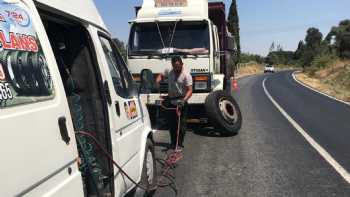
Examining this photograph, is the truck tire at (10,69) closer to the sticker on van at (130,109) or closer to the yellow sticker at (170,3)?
the sticker on van at (130,109)

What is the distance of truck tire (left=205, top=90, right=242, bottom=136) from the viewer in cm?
1111

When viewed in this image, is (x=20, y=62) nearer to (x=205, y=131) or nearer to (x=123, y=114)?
(x=123, y=114)

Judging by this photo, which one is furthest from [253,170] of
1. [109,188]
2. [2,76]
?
[2,76]

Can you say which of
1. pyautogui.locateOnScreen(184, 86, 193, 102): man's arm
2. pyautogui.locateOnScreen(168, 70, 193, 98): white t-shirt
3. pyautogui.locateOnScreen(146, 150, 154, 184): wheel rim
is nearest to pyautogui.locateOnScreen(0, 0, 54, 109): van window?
pyautogui.locateOnScreen(146, 150, 154, 184): wheel rim

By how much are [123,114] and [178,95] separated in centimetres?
489

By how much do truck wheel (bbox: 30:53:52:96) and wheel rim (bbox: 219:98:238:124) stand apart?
323 inches

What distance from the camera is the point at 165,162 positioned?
322 inches

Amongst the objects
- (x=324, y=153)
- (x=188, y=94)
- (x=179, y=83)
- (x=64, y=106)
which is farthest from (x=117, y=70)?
(x=324, y=153)

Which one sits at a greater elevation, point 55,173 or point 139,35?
point 139,35

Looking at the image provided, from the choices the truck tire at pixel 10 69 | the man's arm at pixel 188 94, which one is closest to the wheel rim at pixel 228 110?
the man's arm at pixel 188 94

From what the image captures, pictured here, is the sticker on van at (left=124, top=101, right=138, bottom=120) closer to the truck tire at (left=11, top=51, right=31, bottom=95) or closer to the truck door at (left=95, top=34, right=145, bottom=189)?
the truck door at (left=95, top=34, right=145, bottom=189)

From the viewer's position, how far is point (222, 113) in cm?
1134

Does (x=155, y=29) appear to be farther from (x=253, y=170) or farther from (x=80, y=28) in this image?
(x=80, y=28)

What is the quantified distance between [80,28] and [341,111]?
14.8 m
